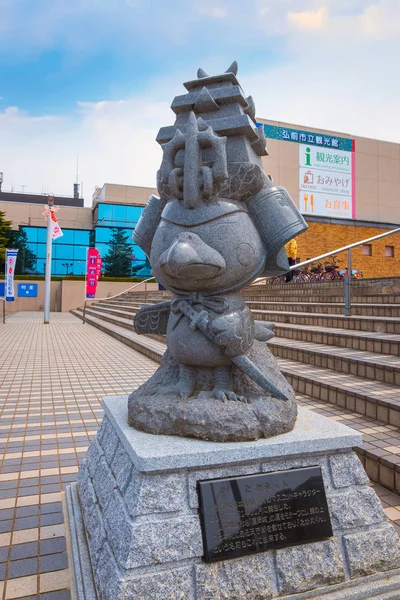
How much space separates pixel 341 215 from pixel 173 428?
712 inches

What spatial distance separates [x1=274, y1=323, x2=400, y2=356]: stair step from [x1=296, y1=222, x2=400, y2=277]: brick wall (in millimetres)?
11452

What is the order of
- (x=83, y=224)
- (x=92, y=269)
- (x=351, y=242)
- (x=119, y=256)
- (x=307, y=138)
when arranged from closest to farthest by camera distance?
1. (x=92, y=269)
2. (x=307, y=138)
3. (x=351, y=242)
4. (x=119, y=256)
5. (x=83, y=224)

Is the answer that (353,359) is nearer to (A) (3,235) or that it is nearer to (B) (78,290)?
(B) (78,290)

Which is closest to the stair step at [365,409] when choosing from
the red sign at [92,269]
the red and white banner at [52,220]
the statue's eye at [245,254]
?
the statue's eye at [245,254]

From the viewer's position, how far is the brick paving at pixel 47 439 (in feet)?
7.54

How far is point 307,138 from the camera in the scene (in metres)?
17.9

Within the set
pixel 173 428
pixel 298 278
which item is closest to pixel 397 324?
pixel 173 428

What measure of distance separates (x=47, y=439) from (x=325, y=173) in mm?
16872

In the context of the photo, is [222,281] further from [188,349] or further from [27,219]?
[27,219]

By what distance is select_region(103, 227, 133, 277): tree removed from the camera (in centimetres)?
2923

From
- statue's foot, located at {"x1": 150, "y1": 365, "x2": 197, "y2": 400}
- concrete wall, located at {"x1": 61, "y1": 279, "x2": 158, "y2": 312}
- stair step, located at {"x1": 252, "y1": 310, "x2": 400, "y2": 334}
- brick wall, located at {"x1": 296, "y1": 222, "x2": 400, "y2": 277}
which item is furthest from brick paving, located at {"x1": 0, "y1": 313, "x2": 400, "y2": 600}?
concrete wall, located at {"x1": 61, "y1": 279, "x2": 158, "y2": 312}

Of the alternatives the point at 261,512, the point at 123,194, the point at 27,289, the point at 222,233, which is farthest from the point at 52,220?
the point at 261,512

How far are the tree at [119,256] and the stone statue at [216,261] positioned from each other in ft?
89.6

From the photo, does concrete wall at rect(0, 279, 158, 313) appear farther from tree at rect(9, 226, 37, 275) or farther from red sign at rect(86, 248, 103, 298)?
red sign at rect(86, 248, 103, 298)
